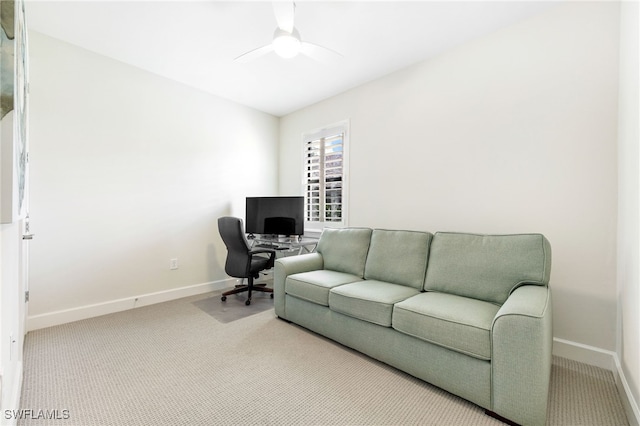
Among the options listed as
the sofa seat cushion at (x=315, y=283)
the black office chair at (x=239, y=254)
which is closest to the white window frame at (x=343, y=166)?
the black office chair at (x=239, y=254)

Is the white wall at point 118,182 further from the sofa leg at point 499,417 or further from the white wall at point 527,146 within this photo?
the sofa leg at point 499,417

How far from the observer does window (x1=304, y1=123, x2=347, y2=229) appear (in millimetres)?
3840

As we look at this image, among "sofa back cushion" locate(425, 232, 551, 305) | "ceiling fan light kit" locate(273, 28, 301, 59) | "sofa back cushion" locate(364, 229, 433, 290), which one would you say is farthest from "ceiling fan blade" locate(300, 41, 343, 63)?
"sofa back cushion" locate(425, 232, 551, 305)

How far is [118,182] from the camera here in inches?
121

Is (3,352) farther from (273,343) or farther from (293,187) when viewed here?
(293,187)

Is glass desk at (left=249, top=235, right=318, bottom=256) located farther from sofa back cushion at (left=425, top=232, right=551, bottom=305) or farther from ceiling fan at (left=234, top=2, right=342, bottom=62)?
ceiling fan at (left=234, top=2, right=342, bottom=62)

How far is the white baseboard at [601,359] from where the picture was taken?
1.55 meters

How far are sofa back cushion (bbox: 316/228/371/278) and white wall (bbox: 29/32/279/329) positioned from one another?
172 cm

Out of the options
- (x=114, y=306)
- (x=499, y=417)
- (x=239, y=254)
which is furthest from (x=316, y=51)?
(x=114, y=306)

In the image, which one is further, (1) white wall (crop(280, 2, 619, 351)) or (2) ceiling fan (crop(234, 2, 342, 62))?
(1) white wall (crop(280, 2, 619, 351))

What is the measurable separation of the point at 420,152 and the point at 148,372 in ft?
9.93

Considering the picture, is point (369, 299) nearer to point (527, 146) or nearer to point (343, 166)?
point (527, 146)

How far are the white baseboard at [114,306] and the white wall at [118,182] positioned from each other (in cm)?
1

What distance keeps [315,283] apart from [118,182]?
243 centimetres
